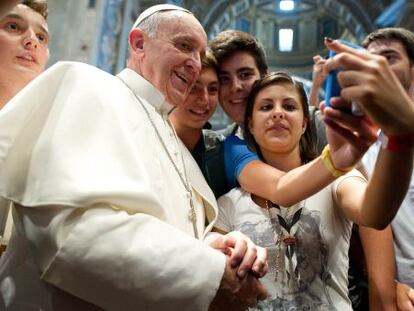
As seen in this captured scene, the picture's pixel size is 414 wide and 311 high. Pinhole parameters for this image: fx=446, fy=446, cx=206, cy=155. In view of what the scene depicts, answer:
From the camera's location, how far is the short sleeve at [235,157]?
203cm

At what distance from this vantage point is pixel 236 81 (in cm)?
249

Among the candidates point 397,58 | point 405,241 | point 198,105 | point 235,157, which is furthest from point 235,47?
point 405,241

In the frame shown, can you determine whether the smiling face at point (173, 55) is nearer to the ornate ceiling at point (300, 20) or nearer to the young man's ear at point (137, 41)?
the young man's ear at point (137, 41)

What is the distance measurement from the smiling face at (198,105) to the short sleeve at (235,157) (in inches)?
9.7

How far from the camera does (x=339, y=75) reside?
1094 mm

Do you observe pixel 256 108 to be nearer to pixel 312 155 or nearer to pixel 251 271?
pixel 312 155

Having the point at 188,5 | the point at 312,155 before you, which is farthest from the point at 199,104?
the point at 188,5

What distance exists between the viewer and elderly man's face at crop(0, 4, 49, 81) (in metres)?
2.32

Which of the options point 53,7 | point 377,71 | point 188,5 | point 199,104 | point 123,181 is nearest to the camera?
point 377,71

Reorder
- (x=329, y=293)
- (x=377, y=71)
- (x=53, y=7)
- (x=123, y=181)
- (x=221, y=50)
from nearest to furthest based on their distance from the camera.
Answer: (x=377, y=71)
(x=123, y=181)
(x=329, y=293)
(x=221, y=50)
(x=53, y=7)

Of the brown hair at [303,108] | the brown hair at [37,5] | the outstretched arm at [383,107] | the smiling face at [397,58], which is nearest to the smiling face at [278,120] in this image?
the brown hair at [303,108]

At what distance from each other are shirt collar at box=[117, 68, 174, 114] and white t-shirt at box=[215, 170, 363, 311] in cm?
58

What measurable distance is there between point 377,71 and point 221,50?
5.25 ft

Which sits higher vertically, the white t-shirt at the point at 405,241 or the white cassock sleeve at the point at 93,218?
the white cassock sleeve at the point at 93,218
